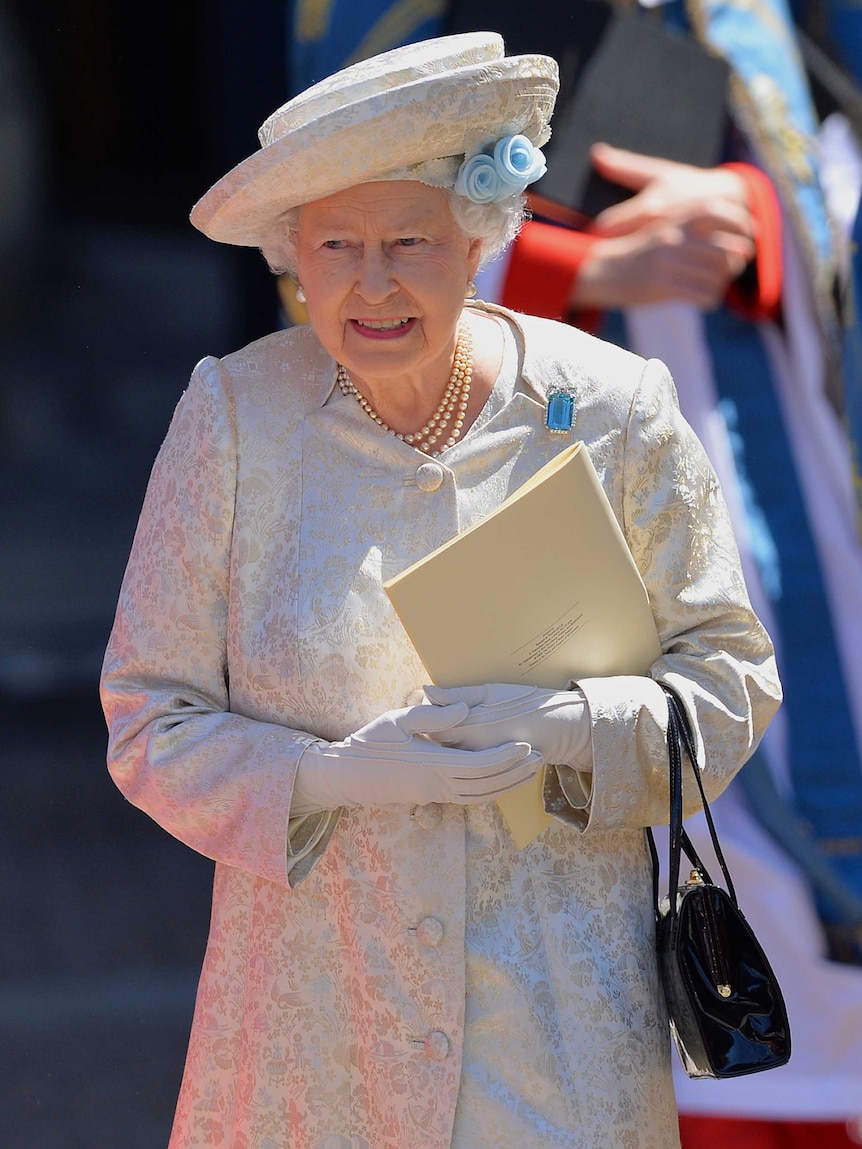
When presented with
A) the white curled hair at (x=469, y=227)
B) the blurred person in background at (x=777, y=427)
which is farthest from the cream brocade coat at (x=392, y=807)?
the blurred person in background at (x=777, y=427)

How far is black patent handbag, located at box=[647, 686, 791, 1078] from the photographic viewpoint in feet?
7.14

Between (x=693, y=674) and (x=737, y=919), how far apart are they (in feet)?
1.02

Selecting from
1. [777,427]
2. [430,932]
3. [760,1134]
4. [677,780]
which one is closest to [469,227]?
[677,780]

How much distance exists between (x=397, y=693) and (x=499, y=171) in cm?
67

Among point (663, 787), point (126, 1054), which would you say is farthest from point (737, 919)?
point (126, 1054)

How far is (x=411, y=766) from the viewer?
2141 mm

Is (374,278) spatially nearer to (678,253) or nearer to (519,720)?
(519,720)

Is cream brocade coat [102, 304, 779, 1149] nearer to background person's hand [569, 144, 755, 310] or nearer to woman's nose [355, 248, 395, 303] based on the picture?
woman's nose [355, 248, 395, 303]

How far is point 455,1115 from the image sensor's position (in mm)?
2240

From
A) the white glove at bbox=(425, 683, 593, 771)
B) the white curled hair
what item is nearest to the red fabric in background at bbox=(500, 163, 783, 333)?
the white curled hair

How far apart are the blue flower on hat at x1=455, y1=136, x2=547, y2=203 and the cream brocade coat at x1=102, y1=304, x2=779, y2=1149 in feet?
0.91

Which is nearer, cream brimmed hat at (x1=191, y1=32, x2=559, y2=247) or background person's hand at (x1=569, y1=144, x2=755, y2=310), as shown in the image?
cream brimmed hat at (x1=191, y1=32, x2=559, y2=247)

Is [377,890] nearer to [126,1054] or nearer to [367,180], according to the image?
[367,180]

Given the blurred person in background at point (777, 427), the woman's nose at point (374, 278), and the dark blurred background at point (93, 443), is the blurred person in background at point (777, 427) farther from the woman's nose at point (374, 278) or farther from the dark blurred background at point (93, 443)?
the woman's nose at point (374, 278)
